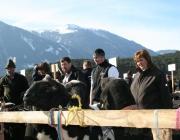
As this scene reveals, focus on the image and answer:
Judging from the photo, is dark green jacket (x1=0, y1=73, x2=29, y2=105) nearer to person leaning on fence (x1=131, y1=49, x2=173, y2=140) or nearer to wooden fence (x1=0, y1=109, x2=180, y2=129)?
person leaning on fence (x1=131, y1=49, x2=173, y2=140)

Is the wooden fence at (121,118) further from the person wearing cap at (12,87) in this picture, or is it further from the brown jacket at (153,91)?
the person wearing cap at (12,87)

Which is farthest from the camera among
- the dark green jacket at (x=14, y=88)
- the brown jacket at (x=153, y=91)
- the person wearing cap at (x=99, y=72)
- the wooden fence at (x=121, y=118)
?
the dark green jacket at (x=14, y=88)

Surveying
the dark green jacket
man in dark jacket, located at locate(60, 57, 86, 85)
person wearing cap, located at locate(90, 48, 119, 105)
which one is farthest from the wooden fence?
the dark green jacket

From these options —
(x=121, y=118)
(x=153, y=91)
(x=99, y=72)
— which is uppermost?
(x=99, y=72)

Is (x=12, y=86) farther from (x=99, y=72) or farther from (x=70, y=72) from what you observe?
(x=99, y=72)

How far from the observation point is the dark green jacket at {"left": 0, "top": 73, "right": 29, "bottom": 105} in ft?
24.1

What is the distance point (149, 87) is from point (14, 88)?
3721mm

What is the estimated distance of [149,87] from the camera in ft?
15.3

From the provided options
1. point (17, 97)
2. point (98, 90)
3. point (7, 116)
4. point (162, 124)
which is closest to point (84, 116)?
point (162, 124)

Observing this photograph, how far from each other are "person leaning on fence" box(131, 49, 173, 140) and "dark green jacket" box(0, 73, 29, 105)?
3367mm

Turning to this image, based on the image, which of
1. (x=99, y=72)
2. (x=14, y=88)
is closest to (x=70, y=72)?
(x=99, y=72)

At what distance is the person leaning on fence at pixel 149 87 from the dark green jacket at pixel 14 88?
3.37 metres

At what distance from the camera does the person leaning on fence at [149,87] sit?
461 cm

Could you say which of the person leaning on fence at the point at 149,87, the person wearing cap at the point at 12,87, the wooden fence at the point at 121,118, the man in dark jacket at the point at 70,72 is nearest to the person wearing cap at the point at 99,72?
the man in dark jacket at the point at 70,72
